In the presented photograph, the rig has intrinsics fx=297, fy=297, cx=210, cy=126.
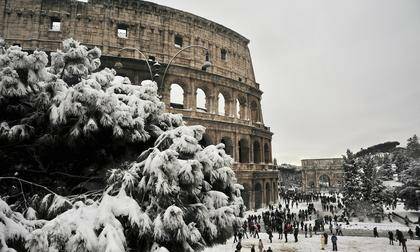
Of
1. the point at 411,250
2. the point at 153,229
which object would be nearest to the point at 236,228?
the point at 153,229

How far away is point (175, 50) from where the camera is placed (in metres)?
25.5

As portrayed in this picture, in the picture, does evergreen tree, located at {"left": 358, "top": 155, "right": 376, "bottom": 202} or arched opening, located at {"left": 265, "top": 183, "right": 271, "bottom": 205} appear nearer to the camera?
evergreen tree, located at {"left": 358, "top": 155, "right": 376, "bottom": 202}

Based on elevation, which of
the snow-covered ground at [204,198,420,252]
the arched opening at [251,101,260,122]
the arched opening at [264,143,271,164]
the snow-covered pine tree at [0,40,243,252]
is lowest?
the snow-covered ground at [204,198,420,252]

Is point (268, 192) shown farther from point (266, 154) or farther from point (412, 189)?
point (412, 189)

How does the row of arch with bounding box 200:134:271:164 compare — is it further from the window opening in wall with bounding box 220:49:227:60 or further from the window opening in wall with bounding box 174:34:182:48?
the window opening in wall with bounding box 174:34:182:48

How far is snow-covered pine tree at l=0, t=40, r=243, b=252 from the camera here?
4.30 meters

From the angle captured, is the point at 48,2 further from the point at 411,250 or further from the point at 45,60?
the point at 411,250

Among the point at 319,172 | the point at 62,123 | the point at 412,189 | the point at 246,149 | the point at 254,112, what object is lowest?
the point at 412,189

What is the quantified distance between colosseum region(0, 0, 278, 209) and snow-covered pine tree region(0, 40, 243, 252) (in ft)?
42.8

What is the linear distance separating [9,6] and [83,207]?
23.5 metres

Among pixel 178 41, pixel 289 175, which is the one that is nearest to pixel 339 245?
pixel 178 41

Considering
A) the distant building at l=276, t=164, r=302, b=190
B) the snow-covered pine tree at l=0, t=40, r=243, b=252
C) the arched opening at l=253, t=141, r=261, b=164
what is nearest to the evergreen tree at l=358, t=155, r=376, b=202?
the arched opening at l=253, t=141, r=261, b=164

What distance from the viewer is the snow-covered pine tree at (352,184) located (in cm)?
2958

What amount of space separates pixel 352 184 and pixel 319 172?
34.2 metres
